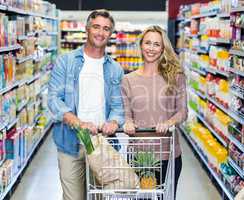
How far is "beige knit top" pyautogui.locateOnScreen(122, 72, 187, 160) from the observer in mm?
3410

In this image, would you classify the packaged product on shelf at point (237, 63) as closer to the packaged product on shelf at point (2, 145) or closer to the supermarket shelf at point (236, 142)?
the supermarket shelf at point (236, 142)

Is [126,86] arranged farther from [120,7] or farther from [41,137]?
[120,7]

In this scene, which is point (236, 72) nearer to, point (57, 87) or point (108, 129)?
point (57, 87)

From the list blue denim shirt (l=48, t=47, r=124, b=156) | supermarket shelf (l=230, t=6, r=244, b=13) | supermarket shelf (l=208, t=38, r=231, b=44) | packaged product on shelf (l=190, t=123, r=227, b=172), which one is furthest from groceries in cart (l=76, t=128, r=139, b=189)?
supermarket shelf (l=208, t=38, r=231, b=44)

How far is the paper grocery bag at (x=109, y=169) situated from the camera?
2.89 metres

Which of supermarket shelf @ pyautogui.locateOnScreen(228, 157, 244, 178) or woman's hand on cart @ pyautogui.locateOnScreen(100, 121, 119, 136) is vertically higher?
woman's hand on cart @ pyautogui.locateOnScreen(100, 121, 119, 136)

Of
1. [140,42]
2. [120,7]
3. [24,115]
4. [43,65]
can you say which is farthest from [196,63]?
[120,7]

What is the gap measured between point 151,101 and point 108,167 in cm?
71

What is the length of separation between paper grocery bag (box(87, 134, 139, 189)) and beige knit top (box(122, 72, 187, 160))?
518mm

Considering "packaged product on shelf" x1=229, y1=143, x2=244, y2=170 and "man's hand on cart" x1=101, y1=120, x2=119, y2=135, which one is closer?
A: "man's hand on cart" x1=101, y1=120, x2=119, y2=135

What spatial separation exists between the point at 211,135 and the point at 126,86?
4190 mm

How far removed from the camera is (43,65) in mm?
9406

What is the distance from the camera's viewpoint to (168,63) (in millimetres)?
3434

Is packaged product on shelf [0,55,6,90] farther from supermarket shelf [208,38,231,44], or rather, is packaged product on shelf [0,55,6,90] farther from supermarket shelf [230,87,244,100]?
supermarket shelf [208,38,231,44]
